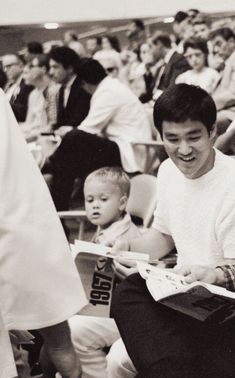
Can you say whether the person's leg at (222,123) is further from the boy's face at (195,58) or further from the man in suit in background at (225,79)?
the boy's face at (195,58)

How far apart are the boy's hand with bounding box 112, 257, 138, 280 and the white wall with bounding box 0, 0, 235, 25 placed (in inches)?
72.6

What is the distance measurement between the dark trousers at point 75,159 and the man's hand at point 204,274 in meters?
2.42

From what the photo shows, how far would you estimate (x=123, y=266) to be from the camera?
191cm

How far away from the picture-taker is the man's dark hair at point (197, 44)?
12.5ft

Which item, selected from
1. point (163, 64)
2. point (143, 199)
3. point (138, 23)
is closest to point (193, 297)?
point (143, 199)

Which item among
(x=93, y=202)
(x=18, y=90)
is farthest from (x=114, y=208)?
(x=18, y=90)

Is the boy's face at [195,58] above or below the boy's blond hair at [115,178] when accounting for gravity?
above

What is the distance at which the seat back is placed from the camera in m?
2.94

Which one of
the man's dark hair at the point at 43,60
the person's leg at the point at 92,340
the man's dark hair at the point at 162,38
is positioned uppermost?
the man's dark hair at the point at 162,38

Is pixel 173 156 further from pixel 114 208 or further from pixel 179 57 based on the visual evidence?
pixel 179 57

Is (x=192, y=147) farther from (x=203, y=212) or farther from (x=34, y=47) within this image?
(x=34, y=47)

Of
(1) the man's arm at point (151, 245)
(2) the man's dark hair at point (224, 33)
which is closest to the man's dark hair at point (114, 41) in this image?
(2) the man's dark hair at point (224, 33)

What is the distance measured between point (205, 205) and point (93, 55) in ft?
9.26

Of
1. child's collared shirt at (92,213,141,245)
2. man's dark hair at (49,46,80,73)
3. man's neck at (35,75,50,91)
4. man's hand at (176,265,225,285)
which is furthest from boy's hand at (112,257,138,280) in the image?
man's neck at (35,75,50,91)
